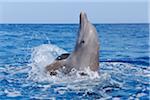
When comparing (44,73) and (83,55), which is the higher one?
(83,55)

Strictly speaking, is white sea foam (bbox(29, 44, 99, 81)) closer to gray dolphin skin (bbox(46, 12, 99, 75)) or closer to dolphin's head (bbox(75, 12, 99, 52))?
gray dolphin skin (bbox(46, 12, 99, 75))

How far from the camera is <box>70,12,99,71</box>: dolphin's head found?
12.6 meters

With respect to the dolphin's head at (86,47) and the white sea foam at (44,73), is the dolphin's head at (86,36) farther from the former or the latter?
the white sea foam at (44,73)

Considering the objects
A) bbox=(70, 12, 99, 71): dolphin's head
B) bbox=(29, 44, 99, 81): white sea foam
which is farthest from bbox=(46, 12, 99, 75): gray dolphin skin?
bbox=(29, 44, 99, 81): white sea foam

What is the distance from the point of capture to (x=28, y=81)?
12828 mm

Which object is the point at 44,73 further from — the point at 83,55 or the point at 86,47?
the point at 86,47

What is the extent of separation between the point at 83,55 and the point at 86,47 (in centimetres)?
26

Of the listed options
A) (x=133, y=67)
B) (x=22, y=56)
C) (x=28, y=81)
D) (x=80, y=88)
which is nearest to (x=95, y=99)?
(x=80, y=88)

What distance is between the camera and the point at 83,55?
41.8ft

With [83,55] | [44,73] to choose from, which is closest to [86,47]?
[83,55]

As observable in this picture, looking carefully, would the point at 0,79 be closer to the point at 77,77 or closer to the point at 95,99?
the point at 77,77

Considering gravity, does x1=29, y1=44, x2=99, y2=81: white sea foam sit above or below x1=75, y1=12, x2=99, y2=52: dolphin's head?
below

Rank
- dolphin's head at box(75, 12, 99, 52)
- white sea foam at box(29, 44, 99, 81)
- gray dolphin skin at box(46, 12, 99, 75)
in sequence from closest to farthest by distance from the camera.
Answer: white sea foam at box(29, 44, 99, 81), gray dolphin skin at box(46, 12, 99, 75), dolphin's head at box(75, 12, 99, 52)

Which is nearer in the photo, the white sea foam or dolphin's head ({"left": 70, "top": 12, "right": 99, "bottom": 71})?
the white sea foam
